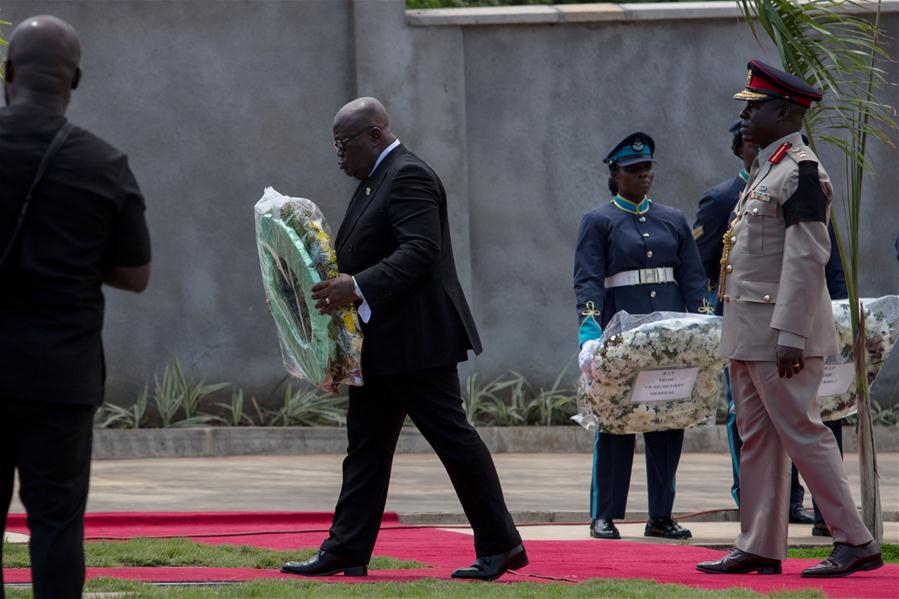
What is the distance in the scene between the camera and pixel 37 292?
4.13 metres

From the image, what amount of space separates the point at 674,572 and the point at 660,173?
7.78m

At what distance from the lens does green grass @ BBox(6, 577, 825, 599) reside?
17.9ft

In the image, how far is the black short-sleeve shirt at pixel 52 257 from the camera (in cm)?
411

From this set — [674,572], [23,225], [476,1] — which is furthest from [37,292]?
[476,1]

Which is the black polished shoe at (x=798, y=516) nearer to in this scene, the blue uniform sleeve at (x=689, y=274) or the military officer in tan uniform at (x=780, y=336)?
the blue uniform sleeve at (x=689, y=274)

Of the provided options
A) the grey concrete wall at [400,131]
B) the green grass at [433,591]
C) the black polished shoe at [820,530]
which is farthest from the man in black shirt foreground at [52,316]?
the grey concrete wall at [400,131]

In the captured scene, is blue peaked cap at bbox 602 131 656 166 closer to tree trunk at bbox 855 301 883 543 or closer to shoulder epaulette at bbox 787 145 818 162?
tree trunk at bbox 855 301 883 543

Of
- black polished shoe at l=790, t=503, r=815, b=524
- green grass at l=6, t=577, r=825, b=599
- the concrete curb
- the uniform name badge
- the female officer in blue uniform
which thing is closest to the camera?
green grass at l=6, t=577, r=825, b=599

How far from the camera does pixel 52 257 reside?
412cm

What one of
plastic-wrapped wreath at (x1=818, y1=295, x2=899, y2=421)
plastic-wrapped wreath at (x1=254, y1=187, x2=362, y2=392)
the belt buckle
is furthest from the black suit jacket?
plastic-wrapped wreath at (x1=818, y1=295, x2=899, y2=421)

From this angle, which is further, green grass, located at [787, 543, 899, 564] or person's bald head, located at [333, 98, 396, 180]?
green grass, located at [787, 543, 899, 564]

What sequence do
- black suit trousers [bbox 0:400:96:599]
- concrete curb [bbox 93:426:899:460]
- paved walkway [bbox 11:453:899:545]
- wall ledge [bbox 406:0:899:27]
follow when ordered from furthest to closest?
wall ledge [bbox 406:0:899:27]
concrete curb [bbox 93:426:899:460]
paved walkway [bbox 11:453:899:545]
black suit trousers [bbox 0:400:96:599]

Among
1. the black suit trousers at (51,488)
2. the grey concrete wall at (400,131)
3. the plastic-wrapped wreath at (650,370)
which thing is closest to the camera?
the black suit trousers at (51,488)

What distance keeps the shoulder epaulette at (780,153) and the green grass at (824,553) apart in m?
2.13
